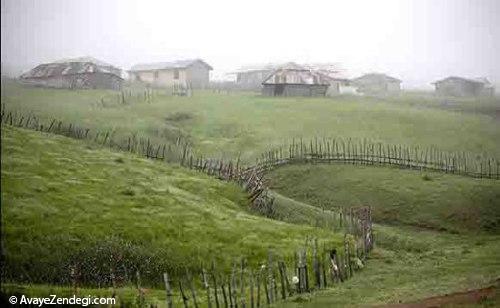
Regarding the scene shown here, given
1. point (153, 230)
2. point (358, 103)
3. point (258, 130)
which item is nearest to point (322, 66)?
point (358, 103)

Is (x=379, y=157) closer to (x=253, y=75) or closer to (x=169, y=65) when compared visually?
(x=169, y=65)

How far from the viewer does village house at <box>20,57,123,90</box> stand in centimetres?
6172

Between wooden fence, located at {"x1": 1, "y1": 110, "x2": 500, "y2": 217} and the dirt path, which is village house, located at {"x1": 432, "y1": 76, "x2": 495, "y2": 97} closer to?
wooden fence, located at {"x1": 1, "y1": 110, "x2": 500, "y2": 217}

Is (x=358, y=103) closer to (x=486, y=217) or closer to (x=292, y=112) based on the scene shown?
(x=292, y=112)

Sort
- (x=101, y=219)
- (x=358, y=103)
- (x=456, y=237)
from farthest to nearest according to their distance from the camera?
(x=358, y=103) → (x=456, y=237) → (x=101, y=219)

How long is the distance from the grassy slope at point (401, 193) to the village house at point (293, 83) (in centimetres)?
2776

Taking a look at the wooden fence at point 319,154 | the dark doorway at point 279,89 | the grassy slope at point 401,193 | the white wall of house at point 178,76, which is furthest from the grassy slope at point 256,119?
the white wall of house at point 178,76

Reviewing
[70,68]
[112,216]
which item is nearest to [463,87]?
[70,68]

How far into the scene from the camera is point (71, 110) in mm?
46938

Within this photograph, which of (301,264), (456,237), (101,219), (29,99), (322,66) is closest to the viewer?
(301,264)

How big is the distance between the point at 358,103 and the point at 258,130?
59.2 ft

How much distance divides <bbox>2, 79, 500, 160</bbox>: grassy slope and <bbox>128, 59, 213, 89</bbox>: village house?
57.1ft

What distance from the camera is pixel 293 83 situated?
6481cm

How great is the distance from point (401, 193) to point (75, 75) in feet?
143
